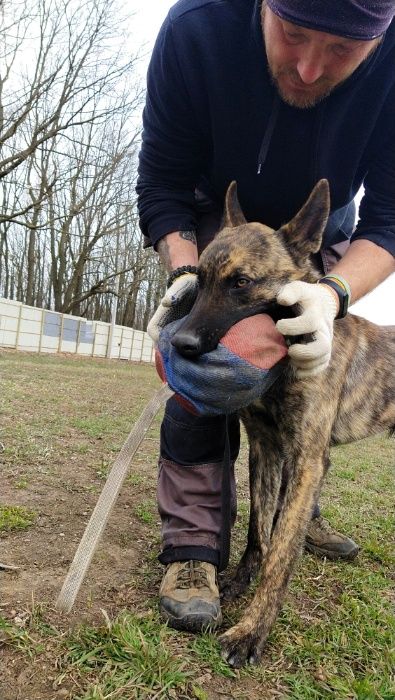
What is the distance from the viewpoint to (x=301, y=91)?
2447mm

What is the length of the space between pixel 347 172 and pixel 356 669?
2229 mm

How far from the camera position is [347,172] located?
9.23 ft

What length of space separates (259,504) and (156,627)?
924 millimetres

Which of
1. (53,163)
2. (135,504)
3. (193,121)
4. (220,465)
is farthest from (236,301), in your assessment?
(53,163)

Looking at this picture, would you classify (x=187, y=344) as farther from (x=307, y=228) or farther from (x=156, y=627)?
(x=156, y=627)

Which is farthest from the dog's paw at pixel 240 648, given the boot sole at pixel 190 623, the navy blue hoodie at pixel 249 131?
the navy blue hoodie at pixel 249 131

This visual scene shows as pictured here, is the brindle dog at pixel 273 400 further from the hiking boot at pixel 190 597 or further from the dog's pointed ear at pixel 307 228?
the hiking boot at pixel 190 597

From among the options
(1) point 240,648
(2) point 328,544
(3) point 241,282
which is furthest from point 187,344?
(2) point 328,544

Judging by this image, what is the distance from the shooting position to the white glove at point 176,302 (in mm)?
2623

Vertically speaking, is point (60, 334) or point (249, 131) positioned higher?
point (249, 131)

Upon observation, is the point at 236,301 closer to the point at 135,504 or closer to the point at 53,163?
the point at 135,504

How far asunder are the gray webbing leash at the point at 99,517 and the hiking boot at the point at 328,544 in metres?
1.64

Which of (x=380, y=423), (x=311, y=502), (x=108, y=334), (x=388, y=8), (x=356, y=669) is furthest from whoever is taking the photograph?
(x=108, y=334)

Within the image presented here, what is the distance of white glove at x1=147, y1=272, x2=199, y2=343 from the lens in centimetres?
262
